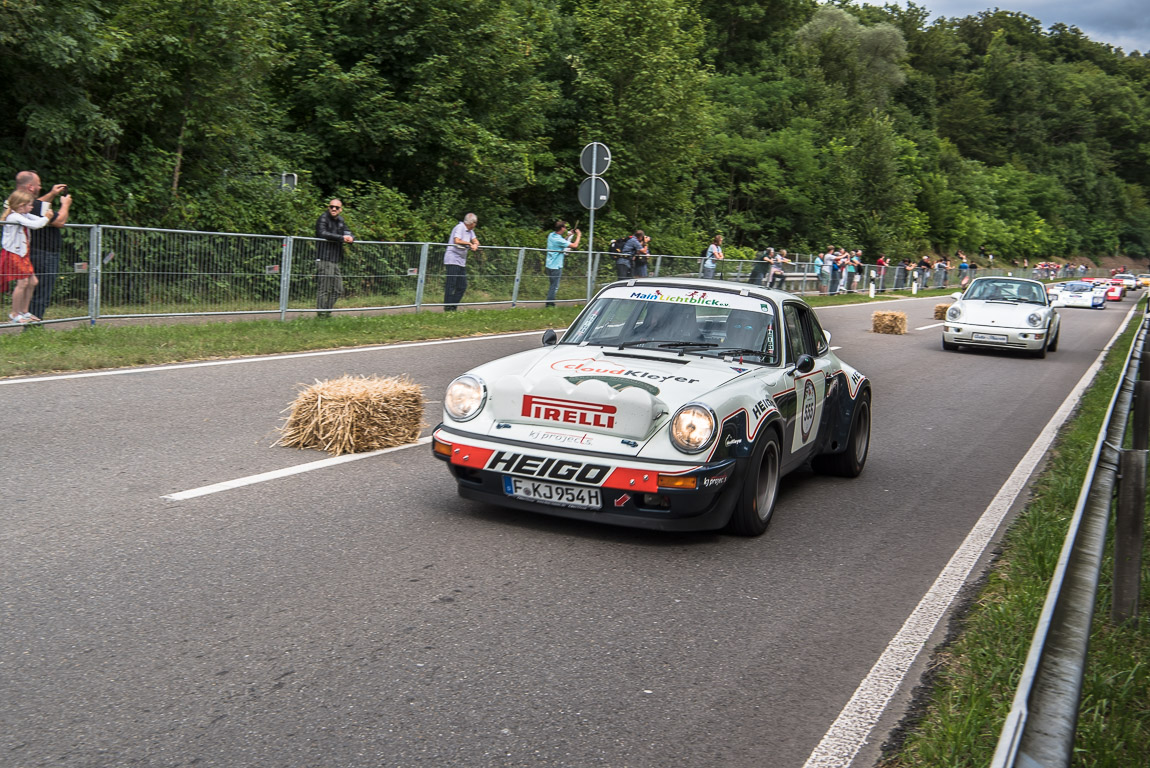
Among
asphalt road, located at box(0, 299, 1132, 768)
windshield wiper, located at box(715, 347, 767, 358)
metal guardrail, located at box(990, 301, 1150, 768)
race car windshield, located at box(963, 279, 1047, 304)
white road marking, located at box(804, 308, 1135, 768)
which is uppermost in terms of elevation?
race car windshield, located at box(963, 279, 1047, 304)

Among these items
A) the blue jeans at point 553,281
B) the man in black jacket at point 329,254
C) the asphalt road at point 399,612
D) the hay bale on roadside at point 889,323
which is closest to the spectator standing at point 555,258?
the blue jeans at point 553,281

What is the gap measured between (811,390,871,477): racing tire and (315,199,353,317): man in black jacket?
999 centimetres

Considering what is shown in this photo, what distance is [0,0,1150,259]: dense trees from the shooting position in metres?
18.2

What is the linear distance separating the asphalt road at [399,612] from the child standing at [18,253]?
15.4ft

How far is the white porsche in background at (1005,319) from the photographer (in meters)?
19.9

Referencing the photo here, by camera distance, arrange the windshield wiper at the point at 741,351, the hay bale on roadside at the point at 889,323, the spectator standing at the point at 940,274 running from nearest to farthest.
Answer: the windshield wiper at the point at 741,351 < the hay bale on roadside at the point at 889,323 < the spectator standing at the point at 940,274

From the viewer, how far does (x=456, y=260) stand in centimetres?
1959

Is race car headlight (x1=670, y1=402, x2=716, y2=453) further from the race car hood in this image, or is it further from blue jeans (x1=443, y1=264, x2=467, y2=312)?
blue jeans (x1=443, y1=264, x2=467, y2=312)

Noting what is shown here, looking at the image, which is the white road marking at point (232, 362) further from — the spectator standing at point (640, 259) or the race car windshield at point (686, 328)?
the spectator standing at point (640, 259)

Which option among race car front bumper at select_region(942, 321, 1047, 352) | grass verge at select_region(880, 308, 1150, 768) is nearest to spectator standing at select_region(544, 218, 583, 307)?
race car front bumper at select_region(942, 321, 1047, 352)

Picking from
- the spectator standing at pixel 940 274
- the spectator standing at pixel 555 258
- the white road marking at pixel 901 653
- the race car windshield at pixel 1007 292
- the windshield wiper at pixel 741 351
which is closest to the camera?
the white road marking at pixel 901 653

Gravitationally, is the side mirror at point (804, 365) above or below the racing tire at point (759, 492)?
above

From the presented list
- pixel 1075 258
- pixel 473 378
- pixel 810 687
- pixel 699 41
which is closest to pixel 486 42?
pixel 699 41

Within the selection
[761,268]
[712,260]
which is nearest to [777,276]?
[761,268]
